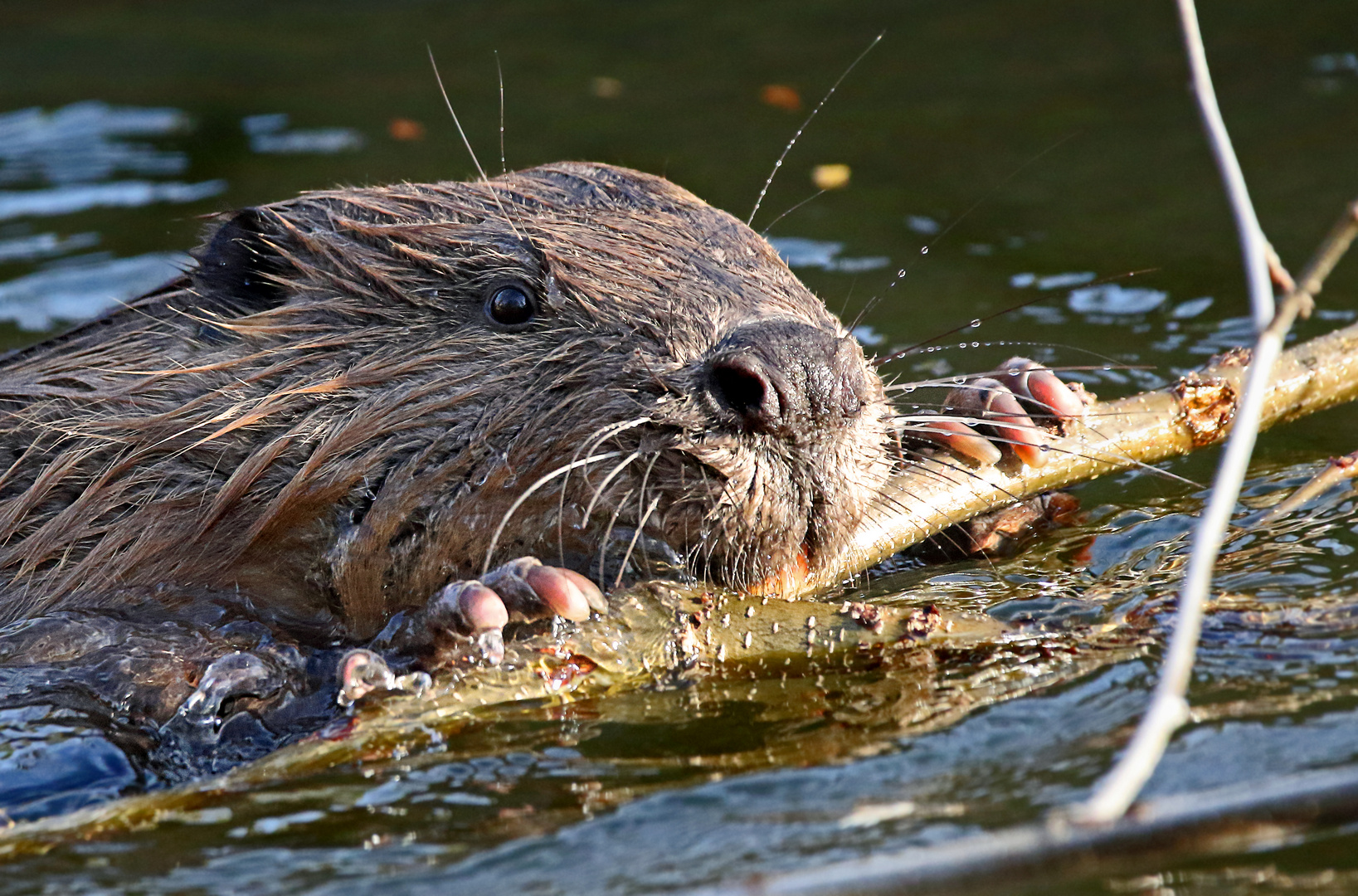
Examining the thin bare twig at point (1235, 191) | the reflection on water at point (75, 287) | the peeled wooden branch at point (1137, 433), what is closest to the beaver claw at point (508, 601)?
the peeled wooden branch at point (1137, 433)

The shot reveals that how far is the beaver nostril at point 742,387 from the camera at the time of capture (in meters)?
3.05

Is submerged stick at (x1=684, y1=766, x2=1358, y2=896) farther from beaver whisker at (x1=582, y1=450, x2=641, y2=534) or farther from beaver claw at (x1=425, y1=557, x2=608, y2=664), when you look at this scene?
beaver whisker at (x1=582, y1=450, x2=641, y2=534)

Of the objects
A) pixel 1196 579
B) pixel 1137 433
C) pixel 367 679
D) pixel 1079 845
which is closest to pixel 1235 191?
pixel 1196 579

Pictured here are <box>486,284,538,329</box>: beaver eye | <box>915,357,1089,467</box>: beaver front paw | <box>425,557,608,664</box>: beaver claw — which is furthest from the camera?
<box>915,357,1089,467</box>: beaver front paw

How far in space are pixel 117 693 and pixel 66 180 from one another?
5485mm

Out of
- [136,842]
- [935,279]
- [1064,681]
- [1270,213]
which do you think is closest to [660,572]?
[1064,681]

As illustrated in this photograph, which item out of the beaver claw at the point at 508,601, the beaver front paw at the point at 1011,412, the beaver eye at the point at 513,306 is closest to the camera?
the beaver claw at the point at 508,601

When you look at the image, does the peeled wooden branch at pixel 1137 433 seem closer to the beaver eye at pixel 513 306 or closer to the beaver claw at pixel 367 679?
the beaver eye at pixel 513 306

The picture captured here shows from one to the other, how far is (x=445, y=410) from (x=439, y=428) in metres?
0.04

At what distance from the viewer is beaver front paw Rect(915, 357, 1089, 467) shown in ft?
12.5

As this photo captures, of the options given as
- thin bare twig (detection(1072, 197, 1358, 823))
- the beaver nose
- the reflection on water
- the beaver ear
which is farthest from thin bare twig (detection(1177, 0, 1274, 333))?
the reflection on water

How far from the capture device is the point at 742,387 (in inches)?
122

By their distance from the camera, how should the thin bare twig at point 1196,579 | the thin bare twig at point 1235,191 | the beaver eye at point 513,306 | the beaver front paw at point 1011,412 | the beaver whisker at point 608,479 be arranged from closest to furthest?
the thin bare twig at point 1196,579, the thin bare twig at point 1235,191, the beaver whisker at point 608,479, the beaver eye at point 513,306, the beaver front paw at point 1011,412

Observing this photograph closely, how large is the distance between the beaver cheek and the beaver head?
0.57ft
